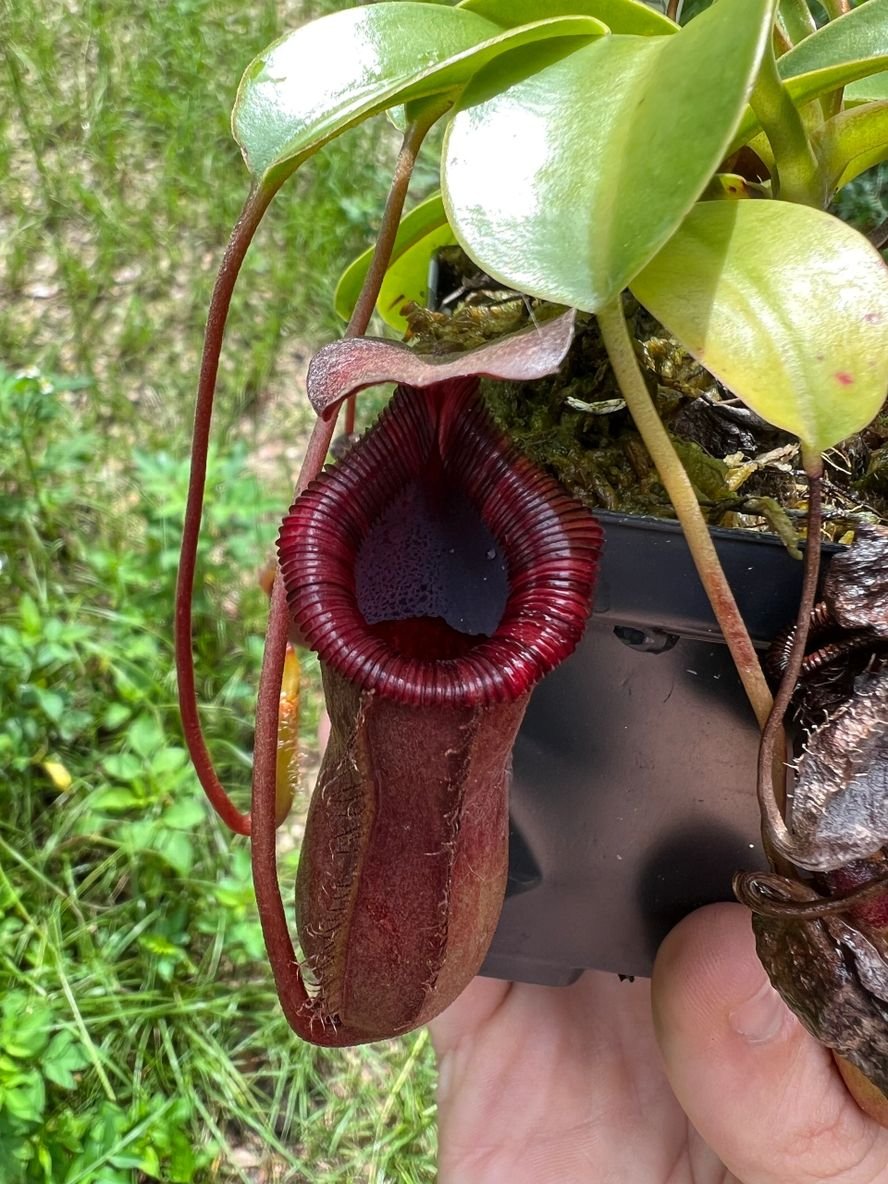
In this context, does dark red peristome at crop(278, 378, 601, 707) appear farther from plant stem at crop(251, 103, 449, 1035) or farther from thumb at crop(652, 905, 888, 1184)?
thumb at crop(652, 905, 888, 1184)

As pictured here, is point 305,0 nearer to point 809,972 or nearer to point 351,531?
point 351,531

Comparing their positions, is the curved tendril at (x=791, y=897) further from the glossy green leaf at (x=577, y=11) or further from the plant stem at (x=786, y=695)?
the glossy green leaf at (x=577, y=11)

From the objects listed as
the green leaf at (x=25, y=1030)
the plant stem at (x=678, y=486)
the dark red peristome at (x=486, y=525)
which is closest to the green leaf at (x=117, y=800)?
the green leaf at (x=25, y=1030)

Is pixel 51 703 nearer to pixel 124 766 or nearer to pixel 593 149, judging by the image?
pixel 124 766

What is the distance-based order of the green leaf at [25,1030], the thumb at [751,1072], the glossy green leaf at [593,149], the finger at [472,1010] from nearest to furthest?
the glossy green leaf at [593,149] → the thumb at [751,1072] → the finger at [472,1010] → the green leaf at [25,1030]

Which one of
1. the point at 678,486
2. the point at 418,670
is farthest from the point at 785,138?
the point at 418,670

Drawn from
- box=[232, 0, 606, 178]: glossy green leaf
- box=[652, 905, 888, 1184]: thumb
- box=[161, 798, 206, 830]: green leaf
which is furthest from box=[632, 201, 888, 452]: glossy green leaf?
box=[161, 798, 206, 830]: green leaf
